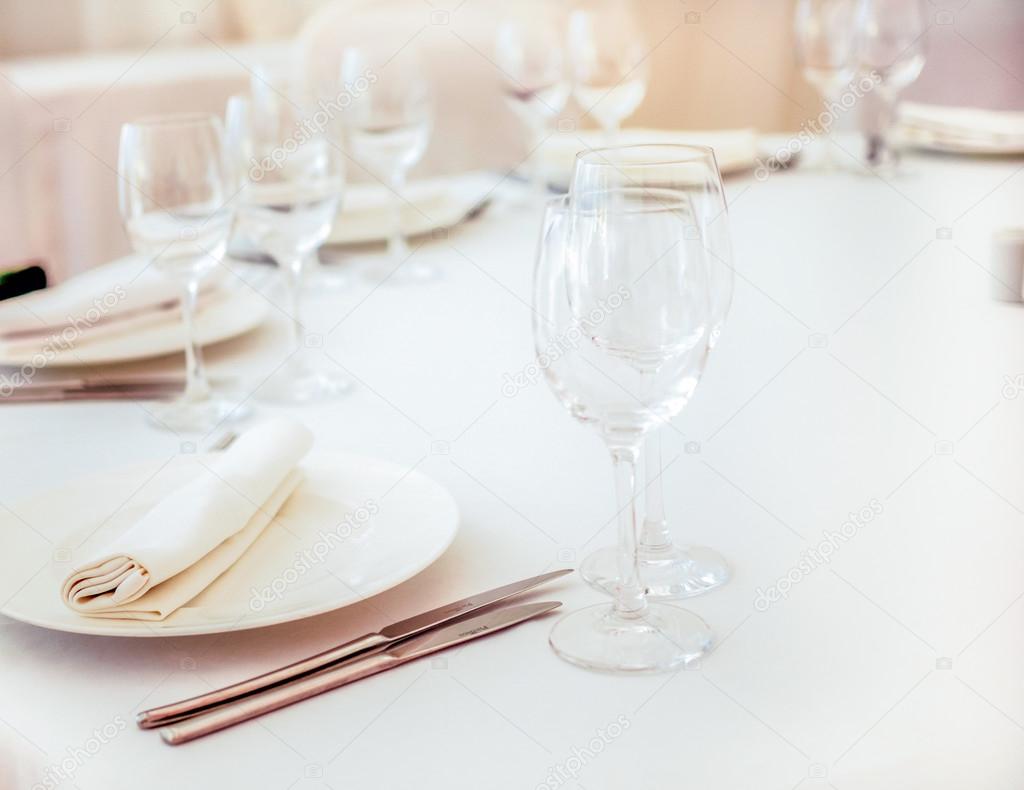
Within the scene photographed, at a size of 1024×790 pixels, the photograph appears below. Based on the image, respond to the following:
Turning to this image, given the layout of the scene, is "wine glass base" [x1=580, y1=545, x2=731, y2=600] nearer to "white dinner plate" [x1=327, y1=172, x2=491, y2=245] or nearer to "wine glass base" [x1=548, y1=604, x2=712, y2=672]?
"wine glass base" [x1=548, y1=604, x2=712, y2=672]

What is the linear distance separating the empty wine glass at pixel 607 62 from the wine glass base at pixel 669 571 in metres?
1.02

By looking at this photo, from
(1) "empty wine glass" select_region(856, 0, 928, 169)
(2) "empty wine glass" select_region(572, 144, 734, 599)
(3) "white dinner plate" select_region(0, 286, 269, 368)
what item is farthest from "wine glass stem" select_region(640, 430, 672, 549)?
(1) "empty wine glass" select_region(856, 0, 928, 169)

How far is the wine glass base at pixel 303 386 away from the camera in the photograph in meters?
0.97

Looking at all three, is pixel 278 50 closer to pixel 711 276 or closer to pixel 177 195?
pixel 177 195

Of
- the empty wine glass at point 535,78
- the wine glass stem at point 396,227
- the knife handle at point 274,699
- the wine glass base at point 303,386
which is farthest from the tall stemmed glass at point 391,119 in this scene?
the knife handle at point 274,699

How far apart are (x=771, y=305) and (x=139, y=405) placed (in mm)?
576

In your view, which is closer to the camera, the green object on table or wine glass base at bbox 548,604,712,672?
wine glass base at bbox 548,604,712,672

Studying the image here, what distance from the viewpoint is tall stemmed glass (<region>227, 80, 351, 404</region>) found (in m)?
1.01

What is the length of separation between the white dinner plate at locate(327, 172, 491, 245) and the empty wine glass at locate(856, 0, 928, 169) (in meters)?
0.59

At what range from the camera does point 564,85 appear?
1667 mm

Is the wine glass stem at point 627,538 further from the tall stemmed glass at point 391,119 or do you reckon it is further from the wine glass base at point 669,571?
the tall stemmed glass at point 391,119

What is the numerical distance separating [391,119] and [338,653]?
0.95 m

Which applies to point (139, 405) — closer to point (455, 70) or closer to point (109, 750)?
point (109, 750)

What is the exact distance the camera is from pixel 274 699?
0.52m
